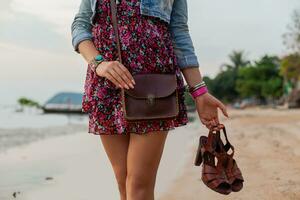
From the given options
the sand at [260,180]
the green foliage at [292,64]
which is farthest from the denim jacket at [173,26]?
the green foliage at [292,64]

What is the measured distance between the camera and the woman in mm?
1840

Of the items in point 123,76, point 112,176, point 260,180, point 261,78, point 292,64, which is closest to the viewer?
point 123,76

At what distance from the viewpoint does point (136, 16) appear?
1.88m

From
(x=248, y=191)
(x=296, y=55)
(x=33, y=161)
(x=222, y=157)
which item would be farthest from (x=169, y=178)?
(x=296, y=55)

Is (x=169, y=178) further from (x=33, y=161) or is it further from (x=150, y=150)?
(x=150, y=150)

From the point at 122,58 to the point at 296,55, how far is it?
35004 mm

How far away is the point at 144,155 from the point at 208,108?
40cm

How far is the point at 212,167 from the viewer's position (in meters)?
2.01

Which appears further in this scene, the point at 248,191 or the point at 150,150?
the point at 248,191

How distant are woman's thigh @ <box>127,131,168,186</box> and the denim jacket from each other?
364 millimetres

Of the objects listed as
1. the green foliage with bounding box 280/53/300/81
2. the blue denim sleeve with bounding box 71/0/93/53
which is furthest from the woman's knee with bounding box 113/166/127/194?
the green foliage with bounding box 280/53/300/81

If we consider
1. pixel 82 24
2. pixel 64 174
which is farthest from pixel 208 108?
pixel 64 174

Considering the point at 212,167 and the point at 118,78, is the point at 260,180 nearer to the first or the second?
the point at 212,167

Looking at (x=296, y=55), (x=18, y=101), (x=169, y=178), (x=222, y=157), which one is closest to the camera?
(x=222, y=157)
